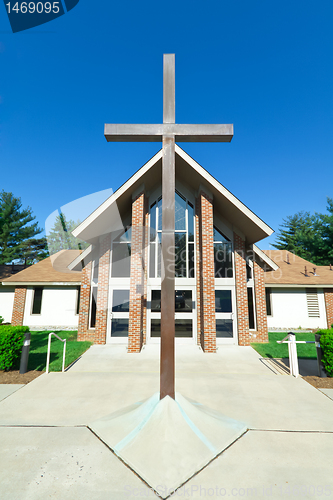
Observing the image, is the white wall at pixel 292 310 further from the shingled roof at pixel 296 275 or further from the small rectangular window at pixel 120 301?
the small rectangular window at pixel 120 301

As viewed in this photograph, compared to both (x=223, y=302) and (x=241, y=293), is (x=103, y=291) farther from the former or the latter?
(x=241, y=293)

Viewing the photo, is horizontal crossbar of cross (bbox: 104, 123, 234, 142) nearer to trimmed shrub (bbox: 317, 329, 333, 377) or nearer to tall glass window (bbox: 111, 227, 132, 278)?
trimmed shrub (bbox: 317, 329, 333, 377)

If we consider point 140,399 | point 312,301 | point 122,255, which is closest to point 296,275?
point 312,301

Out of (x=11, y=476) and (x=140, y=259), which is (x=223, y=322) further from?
(x=11, y=476)

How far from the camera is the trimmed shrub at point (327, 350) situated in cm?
683

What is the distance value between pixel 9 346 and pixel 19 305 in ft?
29.7

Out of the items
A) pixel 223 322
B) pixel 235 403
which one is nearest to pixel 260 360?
pixel 223 322

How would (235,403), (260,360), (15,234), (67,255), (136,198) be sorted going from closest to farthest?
(235,403) → (260,360) → (136,198) → (67,255) → (15,234)

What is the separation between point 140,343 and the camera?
32.5ft

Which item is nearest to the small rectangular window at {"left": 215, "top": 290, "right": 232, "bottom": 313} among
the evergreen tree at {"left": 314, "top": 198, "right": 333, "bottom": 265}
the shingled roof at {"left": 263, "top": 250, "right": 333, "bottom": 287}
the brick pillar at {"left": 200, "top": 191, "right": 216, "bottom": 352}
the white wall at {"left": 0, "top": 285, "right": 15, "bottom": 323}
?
the brick pillar at {"left": 200, "top": 191, "right": 216, "bottom": 352}

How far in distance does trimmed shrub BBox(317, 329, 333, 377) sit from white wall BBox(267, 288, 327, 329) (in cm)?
812

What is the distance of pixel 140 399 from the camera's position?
18.1ft

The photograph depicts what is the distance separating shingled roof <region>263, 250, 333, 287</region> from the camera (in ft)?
48.5

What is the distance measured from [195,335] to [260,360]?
284 cm
